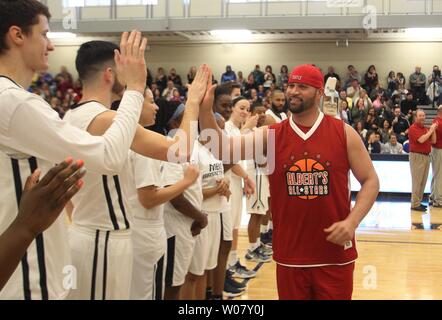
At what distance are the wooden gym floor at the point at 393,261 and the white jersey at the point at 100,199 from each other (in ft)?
9.77

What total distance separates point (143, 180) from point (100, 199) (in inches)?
24.8

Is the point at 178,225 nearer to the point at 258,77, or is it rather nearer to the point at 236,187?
the point at 236,187

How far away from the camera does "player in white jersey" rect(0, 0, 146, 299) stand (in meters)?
1.78

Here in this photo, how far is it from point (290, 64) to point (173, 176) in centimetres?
1680

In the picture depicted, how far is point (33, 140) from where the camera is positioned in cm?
179

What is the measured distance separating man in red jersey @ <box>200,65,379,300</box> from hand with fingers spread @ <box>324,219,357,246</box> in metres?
0.14

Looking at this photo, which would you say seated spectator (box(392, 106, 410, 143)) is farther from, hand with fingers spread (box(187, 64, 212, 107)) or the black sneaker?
hand with fingers spread (box(187, 64, 212, 107))

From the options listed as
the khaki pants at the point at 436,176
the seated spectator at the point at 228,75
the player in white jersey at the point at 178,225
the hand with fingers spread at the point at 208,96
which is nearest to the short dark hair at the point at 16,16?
the hand with fingers spread at the point at 208,96

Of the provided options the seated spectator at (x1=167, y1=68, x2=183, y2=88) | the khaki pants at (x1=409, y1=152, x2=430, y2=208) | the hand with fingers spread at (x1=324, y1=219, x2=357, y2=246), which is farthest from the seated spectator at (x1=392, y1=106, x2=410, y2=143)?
the hand with fingers spread at (x1=324, y1=219, x2=357, y2=246)

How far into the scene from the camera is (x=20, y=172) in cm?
187

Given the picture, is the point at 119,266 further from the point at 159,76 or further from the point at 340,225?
the point at 159,76

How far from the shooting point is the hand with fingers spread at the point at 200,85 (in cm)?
269

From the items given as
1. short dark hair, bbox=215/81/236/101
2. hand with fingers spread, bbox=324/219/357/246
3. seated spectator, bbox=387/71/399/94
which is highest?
seated spectator, bbox=387/71/399/94
